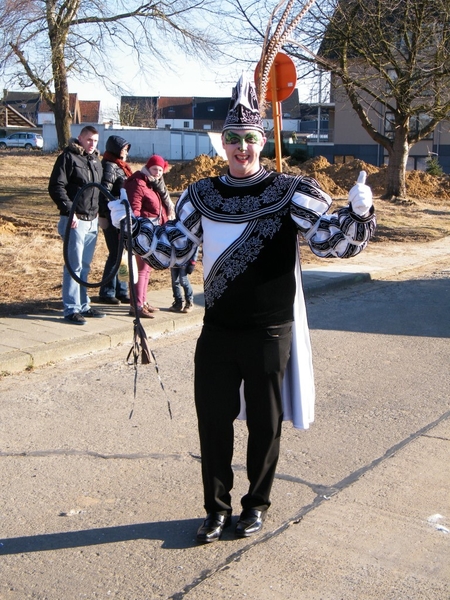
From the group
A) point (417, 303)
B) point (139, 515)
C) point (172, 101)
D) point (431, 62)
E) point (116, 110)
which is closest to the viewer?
point (139, 515)

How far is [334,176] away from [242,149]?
945 inches

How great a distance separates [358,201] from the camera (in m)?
3.50

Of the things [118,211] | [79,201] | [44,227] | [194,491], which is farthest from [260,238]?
[44,227]

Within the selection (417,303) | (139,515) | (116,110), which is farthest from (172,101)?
(139,515)

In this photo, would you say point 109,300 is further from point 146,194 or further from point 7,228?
point 7,228

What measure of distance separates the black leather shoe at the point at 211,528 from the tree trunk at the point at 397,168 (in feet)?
66.3

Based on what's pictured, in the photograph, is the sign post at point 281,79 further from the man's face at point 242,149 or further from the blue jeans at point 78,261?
the blue jeans at point 78,261

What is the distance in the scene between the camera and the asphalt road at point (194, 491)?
11.5 ft

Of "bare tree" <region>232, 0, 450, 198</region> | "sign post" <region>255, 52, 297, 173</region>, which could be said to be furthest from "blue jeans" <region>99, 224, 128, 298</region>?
"bare tree" <region>232, 0, 450, 198</region>

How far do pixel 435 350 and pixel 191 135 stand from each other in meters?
41.6

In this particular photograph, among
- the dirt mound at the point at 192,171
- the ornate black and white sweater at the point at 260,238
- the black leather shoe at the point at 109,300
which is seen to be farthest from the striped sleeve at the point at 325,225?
the dirt mound at the point at 192,171

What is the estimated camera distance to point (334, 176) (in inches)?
1069

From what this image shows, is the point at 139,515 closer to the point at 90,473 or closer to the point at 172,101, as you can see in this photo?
the point at 90,473

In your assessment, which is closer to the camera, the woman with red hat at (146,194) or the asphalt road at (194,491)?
the asphalt road at (194,491)
